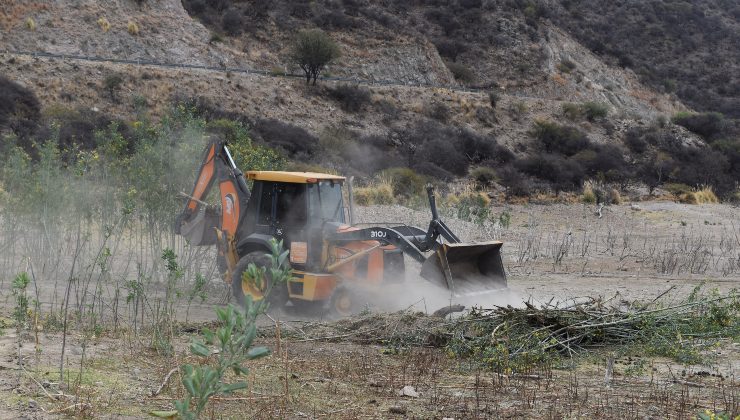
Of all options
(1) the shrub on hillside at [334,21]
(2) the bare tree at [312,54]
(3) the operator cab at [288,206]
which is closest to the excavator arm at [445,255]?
(3) the operator cab at [288,206]

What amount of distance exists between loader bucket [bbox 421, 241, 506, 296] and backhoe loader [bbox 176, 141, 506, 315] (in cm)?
1

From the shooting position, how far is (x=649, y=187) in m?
40.3

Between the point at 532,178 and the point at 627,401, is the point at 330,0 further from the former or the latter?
the point at 627,401

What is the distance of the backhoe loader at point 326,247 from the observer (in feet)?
36.9

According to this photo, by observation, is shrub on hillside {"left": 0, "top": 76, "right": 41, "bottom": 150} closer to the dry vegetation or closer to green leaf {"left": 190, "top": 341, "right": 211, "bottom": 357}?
the dry vegetation

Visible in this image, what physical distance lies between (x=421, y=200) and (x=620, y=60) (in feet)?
150

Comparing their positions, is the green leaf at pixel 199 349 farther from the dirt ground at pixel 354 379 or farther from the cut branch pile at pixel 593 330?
the cut branch pile at pixel 593 330

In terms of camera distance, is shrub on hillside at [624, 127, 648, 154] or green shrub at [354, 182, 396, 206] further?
shrub on hillside at [624, 127, 648, 154]

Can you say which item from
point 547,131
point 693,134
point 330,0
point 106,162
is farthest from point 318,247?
point 330,0

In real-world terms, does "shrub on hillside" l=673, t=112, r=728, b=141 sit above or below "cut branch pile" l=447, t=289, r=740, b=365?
above

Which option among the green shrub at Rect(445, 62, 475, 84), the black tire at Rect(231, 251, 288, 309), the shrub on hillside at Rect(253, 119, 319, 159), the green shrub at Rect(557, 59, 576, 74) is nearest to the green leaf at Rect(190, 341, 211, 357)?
the black tire at Rect(231, 251, 288, 309)

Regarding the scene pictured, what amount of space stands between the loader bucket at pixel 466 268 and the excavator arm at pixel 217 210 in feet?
9.34

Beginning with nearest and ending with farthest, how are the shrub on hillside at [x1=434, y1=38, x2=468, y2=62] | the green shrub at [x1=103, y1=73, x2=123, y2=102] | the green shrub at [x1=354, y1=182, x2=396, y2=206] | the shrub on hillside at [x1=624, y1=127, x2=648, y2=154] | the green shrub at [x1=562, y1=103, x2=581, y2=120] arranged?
1. the green shrub at [x1=354, y1=182, x2=396, y2=206]
2. the green shrub at [x1=103, y1=73, x2=123, y2=102]
3. the shrub on hillside at [x1=624, y1=127, x2=648, y2=154]
4. the green shrub at [x1=562, y1=103, x2=581, y2=120]
5. the shrub on hillside at [x1=434, y1=38, x2=468, y2=62]

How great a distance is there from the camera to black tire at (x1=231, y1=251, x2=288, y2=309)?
37.2 ft
